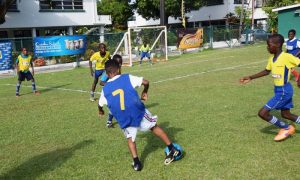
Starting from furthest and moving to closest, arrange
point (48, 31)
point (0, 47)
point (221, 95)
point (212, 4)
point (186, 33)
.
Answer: point (212, 4) < point (48, 31) < point (186, 33) < point (0, 47) < point (221, 95)

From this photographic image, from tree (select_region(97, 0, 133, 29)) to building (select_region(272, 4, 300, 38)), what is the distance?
20.0 metres

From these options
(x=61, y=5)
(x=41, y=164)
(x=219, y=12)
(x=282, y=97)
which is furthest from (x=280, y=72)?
(x=219, y=12)

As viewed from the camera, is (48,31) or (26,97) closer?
(26,97)

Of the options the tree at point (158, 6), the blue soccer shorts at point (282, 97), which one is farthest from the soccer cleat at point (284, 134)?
the tree at point (158, 6)

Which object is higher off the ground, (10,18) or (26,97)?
(10,18)

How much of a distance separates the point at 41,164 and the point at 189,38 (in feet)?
86.8

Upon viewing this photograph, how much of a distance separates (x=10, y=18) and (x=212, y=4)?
3124 centimetres

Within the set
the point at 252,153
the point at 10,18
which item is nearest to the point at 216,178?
the point at 252,153

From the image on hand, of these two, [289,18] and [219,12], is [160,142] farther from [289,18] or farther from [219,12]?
[219,12]

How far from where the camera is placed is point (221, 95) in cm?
1024

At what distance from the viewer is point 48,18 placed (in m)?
34.2

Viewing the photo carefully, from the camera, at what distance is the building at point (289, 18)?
110 ft

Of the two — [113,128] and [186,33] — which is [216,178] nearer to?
[113,128]

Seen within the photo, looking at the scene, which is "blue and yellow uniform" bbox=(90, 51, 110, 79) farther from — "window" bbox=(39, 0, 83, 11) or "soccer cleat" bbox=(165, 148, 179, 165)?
"window" bbox=(39, 0, 83, 11)
